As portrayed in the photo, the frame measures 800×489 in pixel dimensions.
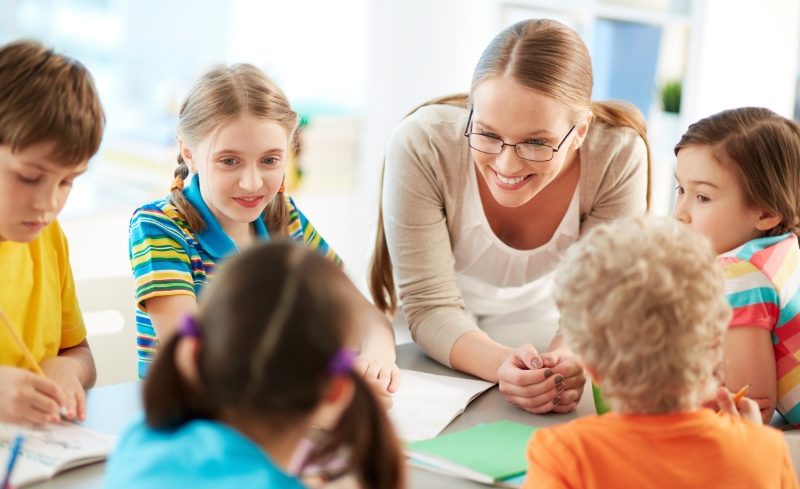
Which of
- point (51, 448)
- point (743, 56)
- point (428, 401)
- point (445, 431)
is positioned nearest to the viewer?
point (51, 448)

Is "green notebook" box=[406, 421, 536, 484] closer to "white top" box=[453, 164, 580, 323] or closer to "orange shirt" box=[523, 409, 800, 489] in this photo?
"orange shirt" box=[523, 409, 800, 489]

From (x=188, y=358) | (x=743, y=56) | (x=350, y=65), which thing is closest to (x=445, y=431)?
(x=188, y=358)

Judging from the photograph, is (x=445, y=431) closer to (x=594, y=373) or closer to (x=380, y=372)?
(x=380, y=372)

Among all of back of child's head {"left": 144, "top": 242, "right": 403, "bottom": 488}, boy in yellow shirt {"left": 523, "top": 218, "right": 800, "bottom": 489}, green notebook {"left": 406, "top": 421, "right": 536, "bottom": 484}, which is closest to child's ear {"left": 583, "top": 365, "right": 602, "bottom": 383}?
boy in yellow shirt {"left": 523, "top": 218, "right": 800, "bottom": 489}

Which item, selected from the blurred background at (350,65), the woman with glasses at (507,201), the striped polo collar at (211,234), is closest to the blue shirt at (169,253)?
the striped polo collar at (211,234)

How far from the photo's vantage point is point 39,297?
1429mm

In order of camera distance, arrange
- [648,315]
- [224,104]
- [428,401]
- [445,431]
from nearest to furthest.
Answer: [648,315] → [445,431] → [428,401] → [224,104]

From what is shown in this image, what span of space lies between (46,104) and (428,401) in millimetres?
714

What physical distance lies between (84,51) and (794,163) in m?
2.52

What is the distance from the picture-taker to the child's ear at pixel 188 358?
2.75 feet

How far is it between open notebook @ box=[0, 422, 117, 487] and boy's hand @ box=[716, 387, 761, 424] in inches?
31.4

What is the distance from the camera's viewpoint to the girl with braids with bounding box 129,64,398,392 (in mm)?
1539

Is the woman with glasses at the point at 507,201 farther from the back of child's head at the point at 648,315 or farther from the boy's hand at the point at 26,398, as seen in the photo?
the boy's hand at the point at 26,398

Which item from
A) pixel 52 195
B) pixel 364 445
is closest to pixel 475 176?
pixel 52 195
